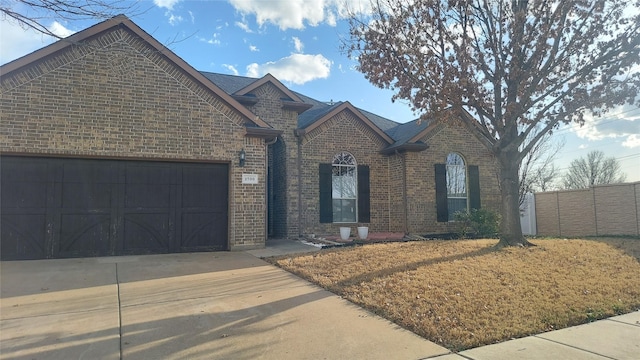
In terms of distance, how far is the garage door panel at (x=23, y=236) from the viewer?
29.8 ft

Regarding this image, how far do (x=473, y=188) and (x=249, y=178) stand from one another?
985cm

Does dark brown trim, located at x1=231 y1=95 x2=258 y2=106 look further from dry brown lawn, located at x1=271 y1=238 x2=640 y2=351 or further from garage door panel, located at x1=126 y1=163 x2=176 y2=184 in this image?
dry brown lawn, located at x1=271 y1=238 x2=640 y2=351

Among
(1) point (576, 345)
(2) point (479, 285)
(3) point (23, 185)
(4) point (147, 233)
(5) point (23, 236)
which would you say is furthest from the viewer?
(4) point (147, 233)

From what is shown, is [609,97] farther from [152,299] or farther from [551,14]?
[152,299]

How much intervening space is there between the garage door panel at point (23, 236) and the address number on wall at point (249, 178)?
475 cm

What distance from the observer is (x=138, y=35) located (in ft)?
34.0

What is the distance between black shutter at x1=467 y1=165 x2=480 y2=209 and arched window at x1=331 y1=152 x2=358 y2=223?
4.84m

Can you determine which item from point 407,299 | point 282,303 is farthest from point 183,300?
point 407,299

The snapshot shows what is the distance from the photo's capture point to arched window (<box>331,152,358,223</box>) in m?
15.3

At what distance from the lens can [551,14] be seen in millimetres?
9758

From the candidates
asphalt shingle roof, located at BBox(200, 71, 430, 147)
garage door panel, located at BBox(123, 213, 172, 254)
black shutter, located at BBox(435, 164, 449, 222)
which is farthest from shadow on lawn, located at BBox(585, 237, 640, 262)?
garage door panel, located at BBox(123, 213, 172, 254)

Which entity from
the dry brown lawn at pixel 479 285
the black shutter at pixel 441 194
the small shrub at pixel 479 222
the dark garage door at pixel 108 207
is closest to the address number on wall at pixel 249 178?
the dark garage door at pixel 108 207

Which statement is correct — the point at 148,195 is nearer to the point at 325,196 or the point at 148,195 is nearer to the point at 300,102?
the point at 325,196

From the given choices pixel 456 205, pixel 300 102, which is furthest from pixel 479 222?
pixel 300 102
